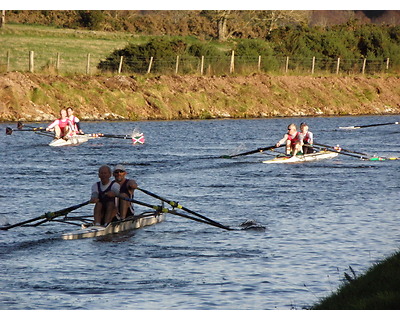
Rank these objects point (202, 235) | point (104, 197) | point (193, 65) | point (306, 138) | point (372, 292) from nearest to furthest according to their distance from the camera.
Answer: point (372, 292) < point (104, 197) < point (202, 235) < point (306, 138) < point (193, 65)

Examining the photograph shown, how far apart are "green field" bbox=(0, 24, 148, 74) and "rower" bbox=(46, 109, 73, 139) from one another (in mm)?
21358

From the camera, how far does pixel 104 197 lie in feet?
64.0

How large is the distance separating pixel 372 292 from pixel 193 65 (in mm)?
57253

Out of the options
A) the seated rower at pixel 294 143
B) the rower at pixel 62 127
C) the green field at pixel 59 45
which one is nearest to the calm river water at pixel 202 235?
the rower at pixel 62 127

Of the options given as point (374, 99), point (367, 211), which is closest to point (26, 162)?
point (367, 211)

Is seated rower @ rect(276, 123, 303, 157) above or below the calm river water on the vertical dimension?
above

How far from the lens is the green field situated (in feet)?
217

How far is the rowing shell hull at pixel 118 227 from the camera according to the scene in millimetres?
19125

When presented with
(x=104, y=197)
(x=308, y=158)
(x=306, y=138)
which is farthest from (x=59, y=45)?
(x=104, y=197)

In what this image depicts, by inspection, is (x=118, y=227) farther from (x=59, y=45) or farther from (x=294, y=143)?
(x=59, y=45)

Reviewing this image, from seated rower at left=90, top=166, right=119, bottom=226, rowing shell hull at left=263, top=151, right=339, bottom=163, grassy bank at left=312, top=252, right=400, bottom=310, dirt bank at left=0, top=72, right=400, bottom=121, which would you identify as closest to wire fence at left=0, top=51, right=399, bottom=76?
dirt bank at left=0, top=72, right=400, bottom=121

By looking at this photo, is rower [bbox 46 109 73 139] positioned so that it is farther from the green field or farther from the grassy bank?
the grassy bank

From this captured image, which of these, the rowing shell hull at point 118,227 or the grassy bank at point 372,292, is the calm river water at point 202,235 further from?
the grassy bank at point 372,292

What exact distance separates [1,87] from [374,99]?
31.7 meters
